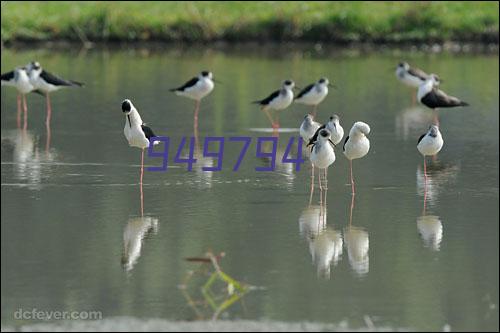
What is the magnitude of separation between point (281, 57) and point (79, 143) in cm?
1122

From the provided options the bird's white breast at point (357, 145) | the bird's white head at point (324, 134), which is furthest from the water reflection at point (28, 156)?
the bird's white breast at point (357, 145)

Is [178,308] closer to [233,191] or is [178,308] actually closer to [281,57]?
[233,191]

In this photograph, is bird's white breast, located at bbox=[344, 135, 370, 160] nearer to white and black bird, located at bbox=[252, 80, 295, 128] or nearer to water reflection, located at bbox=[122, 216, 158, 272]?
water reflection, located at bbox=[122, 216, 158, 272]

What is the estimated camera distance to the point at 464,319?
25.1 feet


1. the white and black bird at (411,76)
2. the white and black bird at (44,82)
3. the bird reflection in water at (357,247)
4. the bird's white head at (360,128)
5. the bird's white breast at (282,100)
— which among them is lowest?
the bird reflection in water at (357,247)

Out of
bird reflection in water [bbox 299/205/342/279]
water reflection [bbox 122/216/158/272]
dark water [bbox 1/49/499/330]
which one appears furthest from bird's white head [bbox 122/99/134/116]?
bird reflection in water [bbox 299/205/342/279]

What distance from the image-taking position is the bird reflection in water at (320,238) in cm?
907

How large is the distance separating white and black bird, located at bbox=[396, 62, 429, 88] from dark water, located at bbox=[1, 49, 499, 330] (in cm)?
131

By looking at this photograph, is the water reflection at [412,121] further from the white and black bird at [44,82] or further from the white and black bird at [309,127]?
the white and black bird at [44,82]

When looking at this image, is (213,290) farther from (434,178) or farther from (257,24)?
(257,24)

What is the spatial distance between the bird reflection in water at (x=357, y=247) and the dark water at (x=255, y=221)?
0.7 inches
